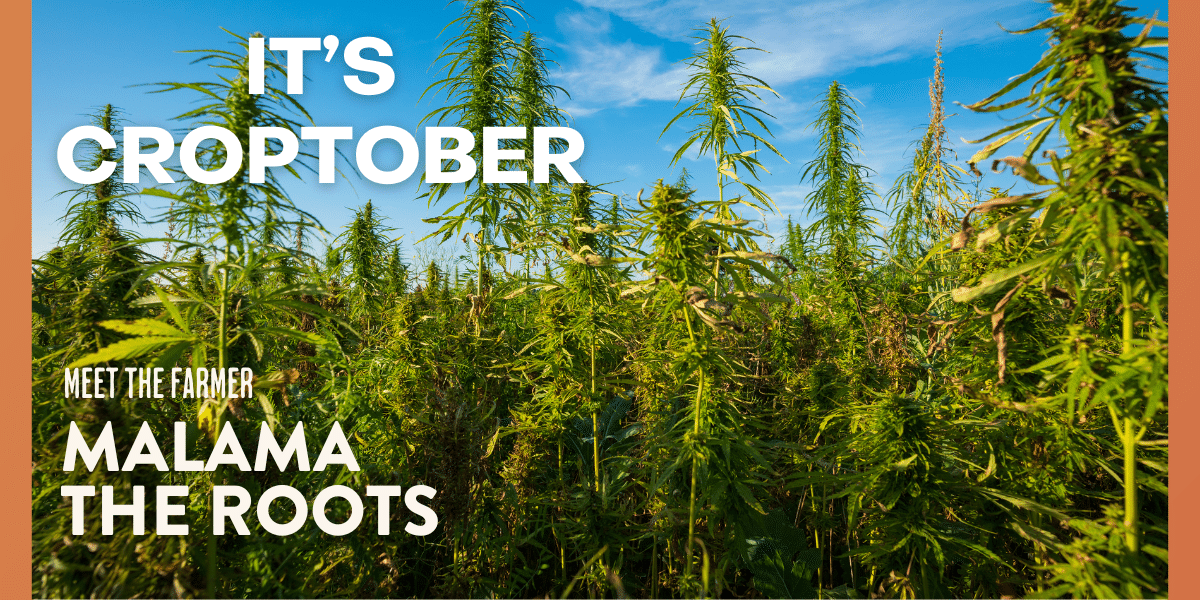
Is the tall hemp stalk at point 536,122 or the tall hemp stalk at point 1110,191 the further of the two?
the tall hemp stalk at point 536,122

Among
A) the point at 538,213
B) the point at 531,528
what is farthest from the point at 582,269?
the point at 531,528

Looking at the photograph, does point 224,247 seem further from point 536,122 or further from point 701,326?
point 536,122

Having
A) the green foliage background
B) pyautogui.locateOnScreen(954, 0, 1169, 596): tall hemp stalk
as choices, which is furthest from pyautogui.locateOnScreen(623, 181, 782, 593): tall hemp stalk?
pyautogui.locateOnScreen(954, 0, 1169, 596): tall hemp stalk

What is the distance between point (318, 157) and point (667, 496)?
2.08 metres

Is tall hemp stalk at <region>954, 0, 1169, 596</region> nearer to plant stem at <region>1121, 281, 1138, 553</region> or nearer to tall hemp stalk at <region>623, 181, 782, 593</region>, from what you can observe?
plant stem at <region>1121, 281, 1138, 553</region>

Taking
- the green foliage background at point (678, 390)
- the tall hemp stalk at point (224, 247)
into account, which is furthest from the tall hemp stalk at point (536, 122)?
the tall hemp stalk at point (224, 247)

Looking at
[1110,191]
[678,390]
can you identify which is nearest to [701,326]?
[678,390]

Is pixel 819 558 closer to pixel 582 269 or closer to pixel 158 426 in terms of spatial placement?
pixel 582 269

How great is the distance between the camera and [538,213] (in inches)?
155

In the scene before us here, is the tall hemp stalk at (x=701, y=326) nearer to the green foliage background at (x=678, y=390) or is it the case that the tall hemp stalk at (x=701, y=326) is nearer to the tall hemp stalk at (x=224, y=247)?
the green foliage background at (x=678, y=390)

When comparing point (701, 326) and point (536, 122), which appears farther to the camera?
point (536, 122)

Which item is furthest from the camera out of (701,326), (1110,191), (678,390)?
(678,390)

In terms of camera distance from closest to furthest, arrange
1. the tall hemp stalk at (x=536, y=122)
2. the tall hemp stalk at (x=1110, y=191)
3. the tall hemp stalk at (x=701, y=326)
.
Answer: the tall hemp stalk at (x=1110, y=191) < the tall hemp stalk at (x=701, y=326) < the tall hemp stalk at (x=536, y=122)

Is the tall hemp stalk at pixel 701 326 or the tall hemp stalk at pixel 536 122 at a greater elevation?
the tall hemp stalk at pixel 536 122
